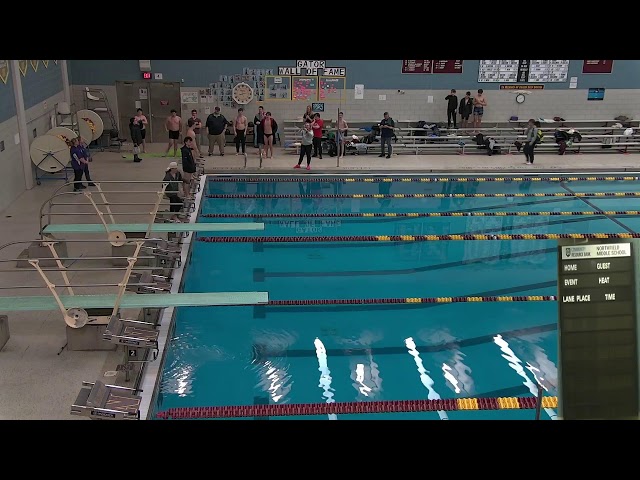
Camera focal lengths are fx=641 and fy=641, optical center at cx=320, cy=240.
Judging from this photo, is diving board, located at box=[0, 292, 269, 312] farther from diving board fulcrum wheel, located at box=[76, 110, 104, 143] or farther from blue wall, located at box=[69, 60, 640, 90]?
blue wall, located at box=[69, 60, 640, 90]

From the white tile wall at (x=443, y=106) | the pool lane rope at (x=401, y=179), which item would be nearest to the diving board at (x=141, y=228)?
the pool lane rope at (x=401, y=179)

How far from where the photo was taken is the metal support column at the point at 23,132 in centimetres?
1239

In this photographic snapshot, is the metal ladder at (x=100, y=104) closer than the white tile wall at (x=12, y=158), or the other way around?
the white tile wall at (x=12, y=158)

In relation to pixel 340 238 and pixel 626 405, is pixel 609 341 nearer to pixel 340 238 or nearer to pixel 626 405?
pixel 626 405

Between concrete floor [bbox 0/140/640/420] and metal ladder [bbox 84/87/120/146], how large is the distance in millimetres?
704

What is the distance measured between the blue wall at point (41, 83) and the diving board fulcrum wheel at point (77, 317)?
8.20 metres

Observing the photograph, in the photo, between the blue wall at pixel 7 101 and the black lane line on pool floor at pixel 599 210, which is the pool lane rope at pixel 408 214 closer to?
the black lane line on pool floor at pixel 599 210

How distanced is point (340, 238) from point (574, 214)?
15.4 ft

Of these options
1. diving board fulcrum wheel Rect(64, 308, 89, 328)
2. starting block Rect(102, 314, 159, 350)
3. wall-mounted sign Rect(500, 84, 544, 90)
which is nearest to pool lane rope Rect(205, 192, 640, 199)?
wall-mounted sign Rect(500, 84, 544, 90)

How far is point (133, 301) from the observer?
6.66 meters

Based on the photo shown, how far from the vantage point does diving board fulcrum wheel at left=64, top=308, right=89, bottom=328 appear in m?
6.40

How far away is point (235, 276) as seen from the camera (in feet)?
30.0

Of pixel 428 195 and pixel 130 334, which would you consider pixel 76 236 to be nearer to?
pixel 130 334
